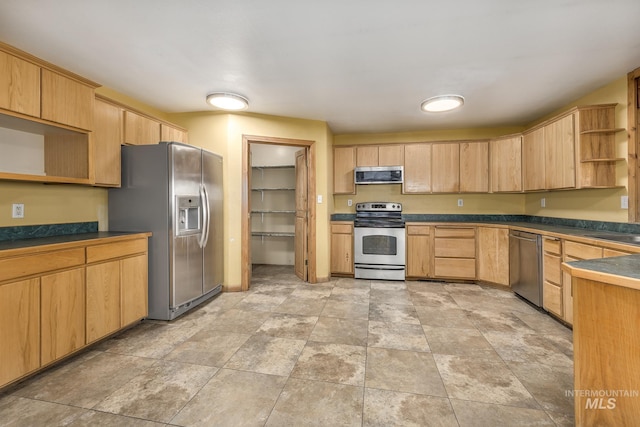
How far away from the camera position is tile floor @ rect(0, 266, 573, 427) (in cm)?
153

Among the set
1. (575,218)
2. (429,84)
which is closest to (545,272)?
(575,218)

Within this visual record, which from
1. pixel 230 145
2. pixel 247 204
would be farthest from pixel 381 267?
pixel 230 145

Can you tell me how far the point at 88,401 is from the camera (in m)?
1.65

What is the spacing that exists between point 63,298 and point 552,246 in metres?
4.43

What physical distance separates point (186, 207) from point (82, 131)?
1062 millimetres

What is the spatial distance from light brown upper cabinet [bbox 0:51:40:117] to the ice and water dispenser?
4.03ft

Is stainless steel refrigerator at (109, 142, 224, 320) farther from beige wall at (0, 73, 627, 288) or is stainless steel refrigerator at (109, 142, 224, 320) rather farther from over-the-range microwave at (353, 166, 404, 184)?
over-the-range microwave at (353, 166, 404, 184)

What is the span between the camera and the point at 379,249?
4.33 metres

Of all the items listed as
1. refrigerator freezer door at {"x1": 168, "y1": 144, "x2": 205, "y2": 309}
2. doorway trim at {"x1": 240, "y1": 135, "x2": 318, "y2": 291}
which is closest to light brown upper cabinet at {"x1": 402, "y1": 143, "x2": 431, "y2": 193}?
doorway trim at {"x1": 240, "y1": 135, "x2": 318, "y2": 291}

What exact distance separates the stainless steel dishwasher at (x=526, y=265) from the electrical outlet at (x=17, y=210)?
16.5 ft

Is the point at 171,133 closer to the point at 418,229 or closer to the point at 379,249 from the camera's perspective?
the point at 379,249

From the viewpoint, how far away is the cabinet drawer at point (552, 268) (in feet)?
9.12

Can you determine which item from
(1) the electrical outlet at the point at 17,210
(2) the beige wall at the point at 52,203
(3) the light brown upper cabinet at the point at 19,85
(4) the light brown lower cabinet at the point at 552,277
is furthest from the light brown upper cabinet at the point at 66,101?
(4) the light brown lower cabinet at the point at 552,277

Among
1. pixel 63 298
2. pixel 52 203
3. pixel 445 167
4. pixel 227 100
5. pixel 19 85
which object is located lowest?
pixel 63 298
